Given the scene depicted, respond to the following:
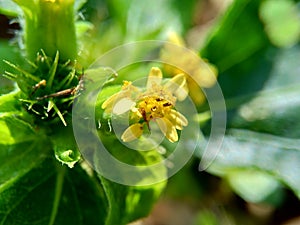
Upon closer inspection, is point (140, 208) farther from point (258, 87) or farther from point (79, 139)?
point (258, 87)

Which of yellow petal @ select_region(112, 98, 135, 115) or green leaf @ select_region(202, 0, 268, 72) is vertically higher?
yellow petal @ select_region(112, 98, 135, 115)

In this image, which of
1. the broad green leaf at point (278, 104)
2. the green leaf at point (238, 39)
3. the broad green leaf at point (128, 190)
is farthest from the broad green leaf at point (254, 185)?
the broad green leaf at point (128, 190)

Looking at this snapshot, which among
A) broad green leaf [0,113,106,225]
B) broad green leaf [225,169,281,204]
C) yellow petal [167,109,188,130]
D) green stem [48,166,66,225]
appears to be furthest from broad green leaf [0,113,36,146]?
broad green leaf [225,169,281,204]

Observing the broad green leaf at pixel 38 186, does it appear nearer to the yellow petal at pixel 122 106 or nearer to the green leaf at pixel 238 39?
the yellow petal at pixel 122 106

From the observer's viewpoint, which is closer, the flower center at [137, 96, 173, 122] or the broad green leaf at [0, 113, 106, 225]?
the flower center at [137, 96, 173, 122]

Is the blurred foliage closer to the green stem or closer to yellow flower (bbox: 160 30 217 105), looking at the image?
the green stem
